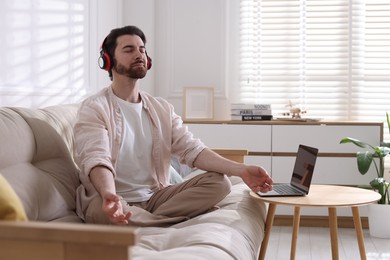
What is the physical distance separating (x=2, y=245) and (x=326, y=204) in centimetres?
160

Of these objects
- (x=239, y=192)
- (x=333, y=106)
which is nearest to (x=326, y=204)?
(x=239, y=192)

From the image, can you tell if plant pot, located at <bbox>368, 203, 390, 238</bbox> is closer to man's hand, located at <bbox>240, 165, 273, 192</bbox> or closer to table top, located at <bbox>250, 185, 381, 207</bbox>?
table top, located at <bbox>250, 185, 381, 207</bbox>

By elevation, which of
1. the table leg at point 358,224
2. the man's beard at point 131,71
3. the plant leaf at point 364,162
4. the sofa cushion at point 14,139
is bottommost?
the table leg at point 358,224

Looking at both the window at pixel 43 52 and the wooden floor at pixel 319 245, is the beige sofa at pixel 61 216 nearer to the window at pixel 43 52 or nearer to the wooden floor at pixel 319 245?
the window at pixel 43 52

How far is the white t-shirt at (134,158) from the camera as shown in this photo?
260cm

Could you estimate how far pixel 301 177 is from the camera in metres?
2.97

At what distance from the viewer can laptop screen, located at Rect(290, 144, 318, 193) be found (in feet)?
9.49

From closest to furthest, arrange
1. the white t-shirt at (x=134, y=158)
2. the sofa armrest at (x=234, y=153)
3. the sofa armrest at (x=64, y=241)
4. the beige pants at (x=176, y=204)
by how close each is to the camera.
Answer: the sofa armrest at (x=64, y=241) < the beige pants at (x=176, y=204) < the white t-shirt at (x=134, y=158) < the sofa armrest at (x=234, y=153)

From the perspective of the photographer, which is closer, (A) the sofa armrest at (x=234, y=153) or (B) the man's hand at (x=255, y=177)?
(B) the man's hand at (x=255, y=177)

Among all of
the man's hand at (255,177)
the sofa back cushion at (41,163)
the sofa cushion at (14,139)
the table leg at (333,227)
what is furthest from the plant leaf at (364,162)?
the sofa cushion at (14,139)

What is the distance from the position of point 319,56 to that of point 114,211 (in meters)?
3.21

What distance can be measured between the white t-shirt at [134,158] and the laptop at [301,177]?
1.68ft

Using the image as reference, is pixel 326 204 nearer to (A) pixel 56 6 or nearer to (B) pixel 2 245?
(B) pixel 2 245

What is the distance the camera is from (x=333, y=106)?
4941 mm
